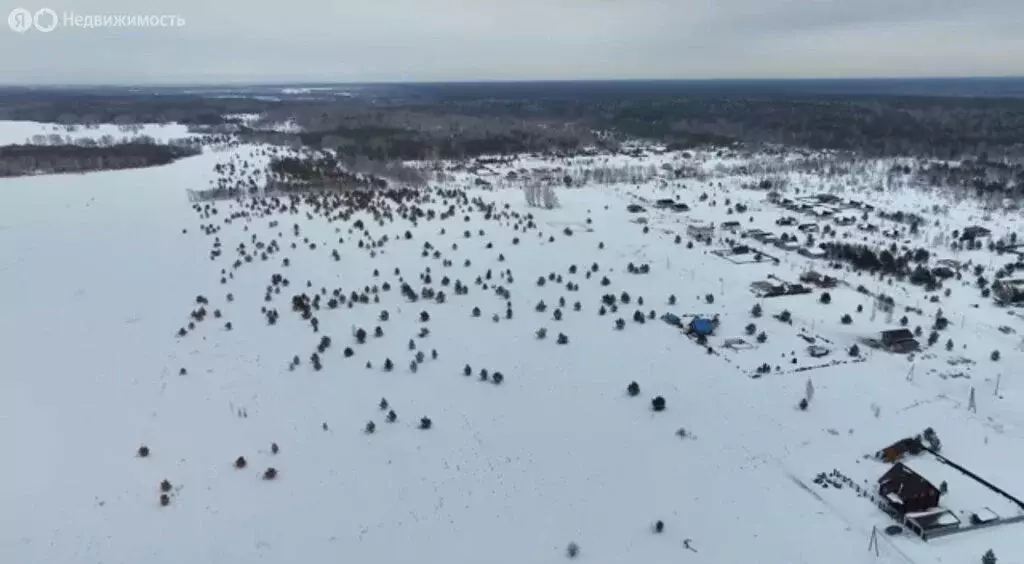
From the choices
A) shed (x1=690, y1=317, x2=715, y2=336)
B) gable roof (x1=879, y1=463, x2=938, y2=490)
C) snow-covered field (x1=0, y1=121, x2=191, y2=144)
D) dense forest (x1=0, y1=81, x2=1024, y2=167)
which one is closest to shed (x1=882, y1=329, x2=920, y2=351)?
shed (x1=690, y1=317, x2=715, y2=336)

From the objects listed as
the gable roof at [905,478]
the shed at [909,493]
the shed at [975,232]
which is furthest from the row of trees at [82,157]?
the shed at [909,493]

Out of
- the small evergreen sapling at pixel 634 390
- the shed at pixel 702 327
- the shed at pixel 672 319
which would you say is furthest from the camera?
the shed at pixel 672 319

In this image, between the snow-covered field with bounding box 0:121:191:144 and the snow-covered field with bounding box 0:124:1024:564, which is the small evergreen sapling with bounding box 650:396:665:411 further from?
the snow-covered field with bounding box 0:121:191:144

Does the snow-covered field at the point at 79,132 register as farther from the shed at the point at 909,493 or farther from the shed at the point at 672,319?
the shed at the point at 909,493

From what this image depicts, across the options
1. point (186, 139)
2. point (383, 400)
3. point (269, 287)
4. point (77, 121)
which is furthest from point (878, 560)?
point (77, 121)

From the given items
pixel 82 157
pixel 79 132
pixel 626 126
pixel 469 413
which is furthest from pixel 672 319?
pixel 79 132

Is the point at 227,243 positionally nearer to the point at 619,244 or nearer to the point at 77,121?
the point at 619,244
